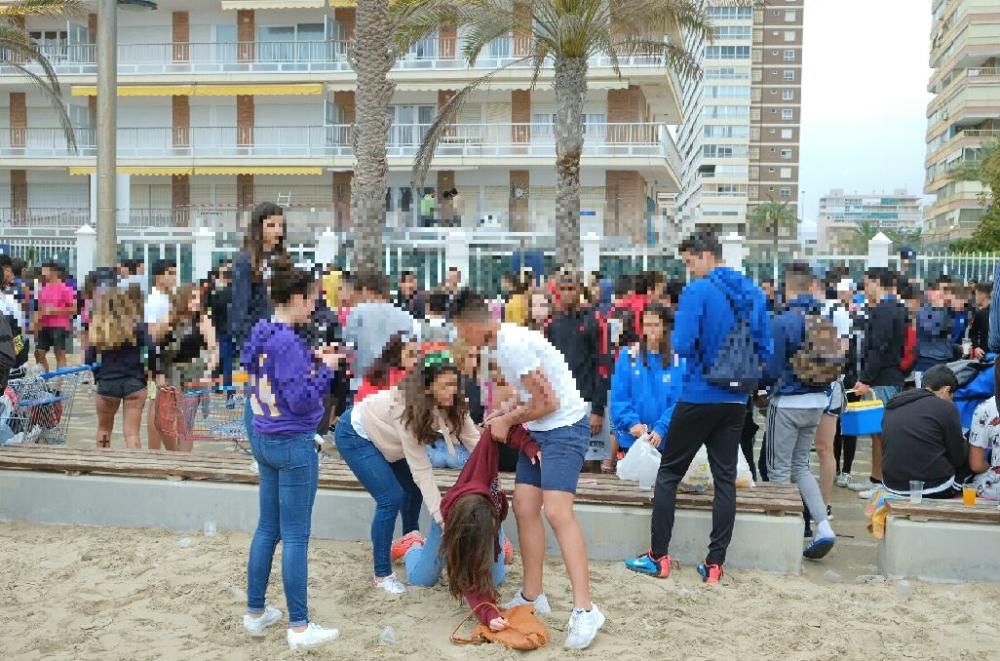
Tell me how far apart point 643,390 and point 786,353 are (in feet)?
3.19

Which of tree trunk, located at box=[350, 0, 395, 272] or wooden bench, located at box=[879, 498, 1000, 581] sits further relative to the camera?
tree trunk, located at box=[350, 0, 395, 272]

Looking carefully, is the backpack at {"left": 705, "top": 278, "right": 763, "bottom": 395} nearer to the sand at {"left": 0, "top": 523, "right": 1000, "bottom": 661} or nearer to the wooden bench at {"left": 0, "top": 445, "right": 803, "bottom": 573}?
the wooden bench at {"left": 0, "top": 445, "right": 803, "bottom": 573}

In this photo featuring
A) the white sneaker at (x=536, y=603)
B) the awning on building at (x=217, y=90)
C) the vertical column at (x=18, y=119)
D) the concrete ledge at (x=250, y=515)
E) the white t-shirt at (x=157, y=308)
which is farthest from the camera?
the vertical column at (x=18, y=119)

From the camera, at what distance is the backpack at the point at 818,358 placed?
606 cm

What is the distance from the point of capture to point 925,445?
6.20 meters

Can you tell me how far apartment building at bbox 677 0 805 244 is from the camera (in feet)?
374

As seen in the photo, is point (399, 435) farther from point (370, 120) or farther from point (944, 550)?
point (370, 120)

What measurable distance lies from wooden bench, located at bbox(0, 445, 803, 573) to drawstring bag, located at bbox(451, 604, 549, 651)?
→ 1077mm

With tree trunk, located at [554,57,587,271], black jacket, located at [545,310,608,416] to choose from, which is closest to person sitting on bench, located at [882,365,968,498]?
black jacket, located at [545,310,608,416]

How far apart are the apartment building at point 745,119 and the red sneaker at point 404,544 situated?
10705 cm

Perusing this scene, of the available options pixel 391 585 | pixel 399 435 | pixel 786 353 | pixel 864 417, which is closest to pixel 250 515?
pixel 391 585

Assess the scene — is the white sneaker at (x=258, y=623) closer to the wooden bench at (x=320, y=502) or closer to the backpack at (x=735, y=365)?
the wooden bench at (x=320, y=502)

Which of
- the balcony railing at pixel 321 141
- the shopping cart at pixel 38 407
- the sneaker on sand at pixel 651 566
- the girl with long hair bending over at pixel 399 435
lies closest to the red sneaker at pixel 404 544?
the girl with long hair bending over at pixel 399 435

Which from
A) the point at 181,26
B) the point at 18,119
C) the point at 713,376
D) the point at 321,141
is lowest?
the point at 713,376
